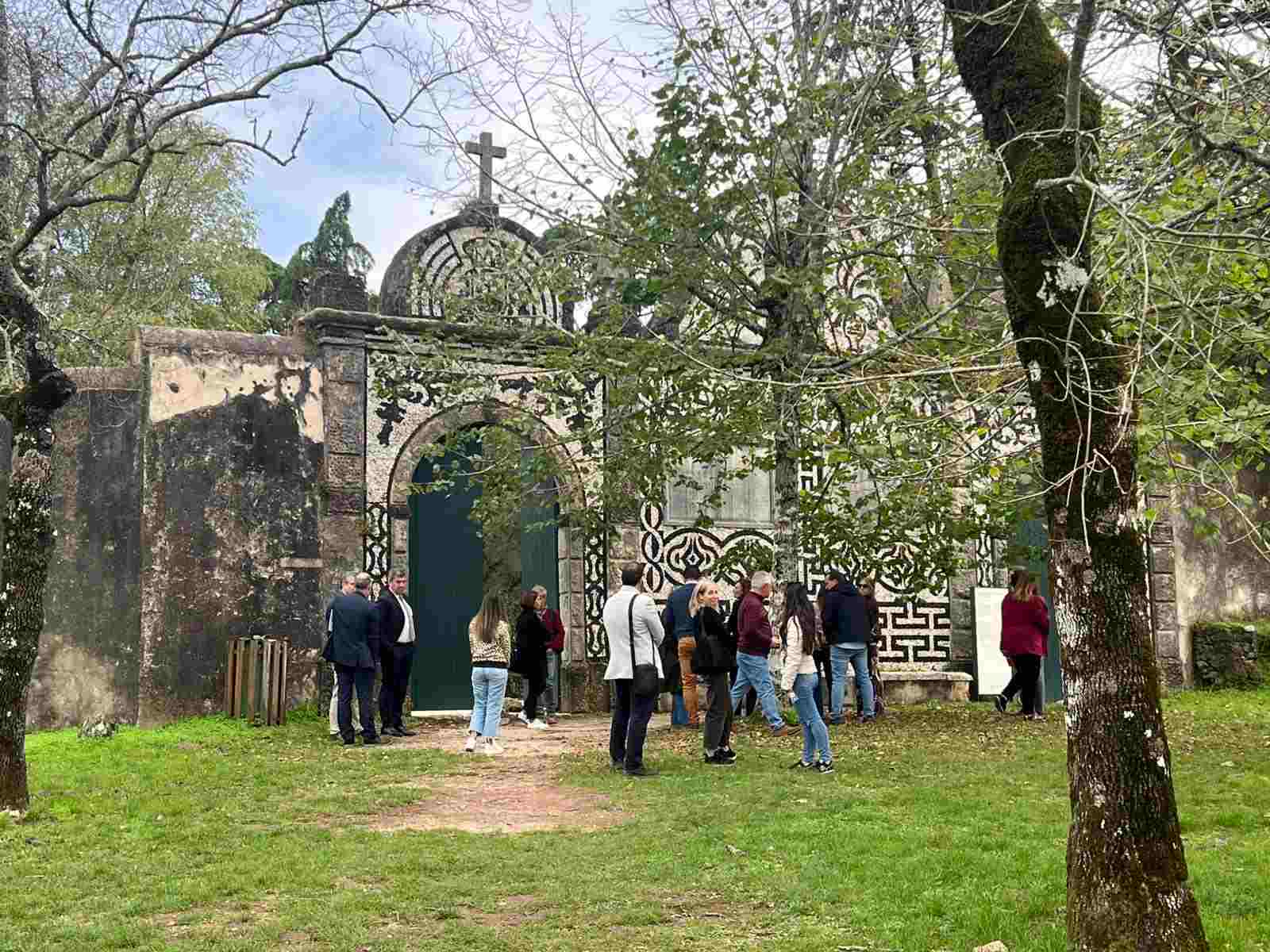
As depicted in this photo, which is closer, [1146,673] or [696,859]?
[1146,673]

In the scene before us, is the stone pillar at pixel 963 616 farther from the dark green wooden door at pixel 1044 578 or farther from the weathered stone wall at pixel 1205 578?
the weathered stone wall at pixel 1205 578

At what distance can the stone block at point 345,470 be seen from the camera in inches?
516

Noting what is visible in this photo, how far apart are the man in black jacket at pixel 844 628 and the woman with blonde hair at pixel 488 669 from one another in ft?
10.2

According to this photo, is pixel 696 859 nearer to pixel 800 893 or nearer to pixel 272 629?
pixel 800 893

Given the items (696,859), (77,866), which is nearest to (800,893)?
(696,859)

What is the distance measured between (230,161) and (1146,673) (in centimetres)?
2214

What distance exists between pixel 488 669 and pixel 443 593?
422cm

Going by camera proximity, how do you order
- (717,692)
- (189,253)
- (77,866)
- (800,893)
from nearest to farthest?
1. (800,893)
2. (77,866)
3. (717,692)
4. (189,253)

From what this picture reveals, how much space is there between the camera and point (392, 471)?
13.4 m

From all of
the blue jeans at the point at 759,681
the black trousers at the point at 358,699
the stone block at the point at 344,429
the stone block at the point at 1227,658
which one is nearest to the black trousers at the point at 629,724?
the blue jeans at the point at 759,681

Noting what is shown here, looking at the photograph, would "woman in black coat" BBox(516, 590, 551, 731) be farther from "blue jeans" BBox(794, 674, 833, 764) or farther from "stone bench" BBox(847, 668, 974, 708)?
"stone bench" BBox(847, 668, 974, 708)

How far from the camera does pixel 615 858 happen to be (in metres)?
6.41

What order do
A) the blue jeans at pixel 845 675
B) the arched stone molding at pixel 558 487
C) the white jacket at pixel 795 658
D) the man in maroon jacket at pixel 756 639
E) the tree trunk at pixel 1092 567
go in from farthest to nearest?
1. the arched stone molding at pixel 558 487
2. the blue jeans at pixel 845 675
3. the man in maroon jacket at pixel 756 639
4. the white jacket at pixel 795 658
5. the tree trunk at pixel 1092 567

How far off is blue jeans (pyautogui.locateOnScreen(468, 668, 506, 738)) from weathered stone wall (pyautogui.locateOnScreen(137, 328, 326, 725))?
2.95m
